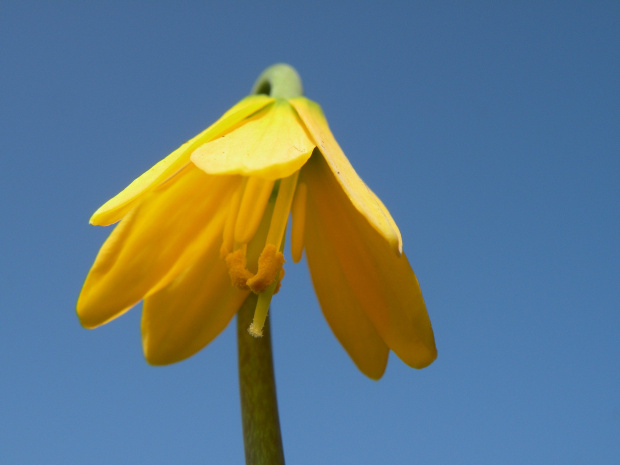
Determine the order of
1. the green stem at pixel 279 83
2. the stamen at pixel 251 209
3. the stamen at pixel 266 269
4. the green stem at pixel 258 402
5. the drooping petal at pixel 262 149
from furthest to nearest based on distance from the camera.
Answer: the green stem at pixel 279 83 → the stamen at pixel 251 209 → the stamen at pixel 266 269 → the drooping petal at pixel 262 149 → the green stem at pixel 258 402

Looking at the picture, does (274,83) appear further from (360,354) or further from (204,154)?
(360,354)

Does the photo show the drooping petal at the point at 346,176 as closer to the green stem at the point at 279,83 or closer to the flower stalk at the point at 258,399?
the green stem at the point at 279,83

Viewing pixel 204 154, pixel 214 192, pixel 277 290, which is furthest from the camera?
pixel 214 192

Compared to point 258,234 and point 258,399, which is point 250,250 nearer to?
point 258,234

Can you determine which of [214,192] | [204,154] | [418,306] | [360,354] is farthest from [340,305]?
[204,154]

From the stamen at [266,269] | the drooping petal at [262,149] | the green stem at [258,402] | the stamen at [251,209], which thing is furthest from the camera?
the stamen at [251,209]

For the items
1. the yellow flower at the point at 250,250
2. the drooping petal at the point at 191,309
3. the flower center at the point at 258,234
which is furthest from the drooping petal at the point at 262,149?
the drooping petal at the point at 191,309

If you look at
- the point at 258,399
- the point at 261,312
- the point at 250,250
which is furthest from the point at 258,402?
the point at 250,250

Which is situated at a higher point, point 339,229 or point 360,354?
point 339,229
